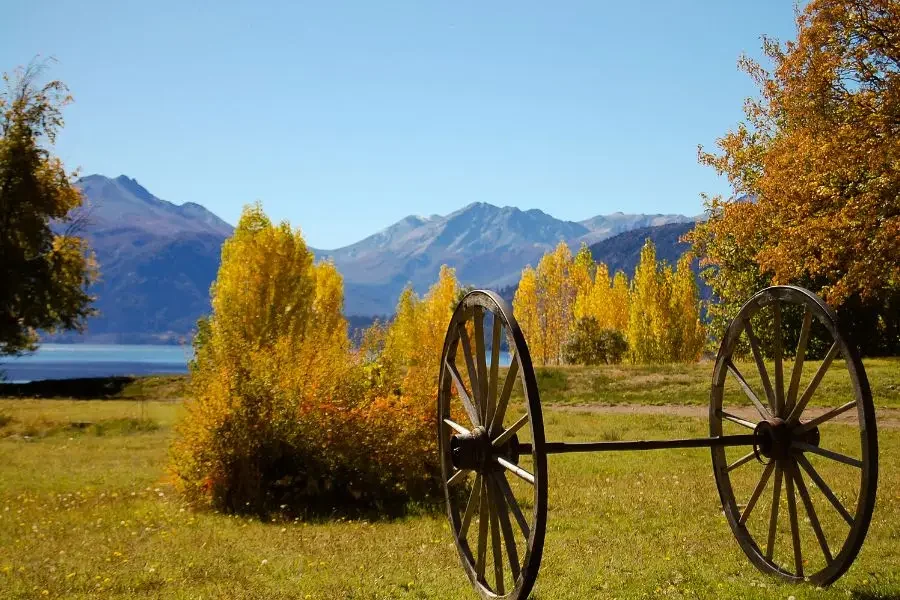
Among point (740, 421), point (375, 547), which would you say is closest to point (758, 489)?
point (740, 421)

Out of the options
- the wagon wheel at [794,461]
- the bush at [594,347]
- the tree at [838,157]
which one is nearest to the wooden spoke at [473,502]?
the wagon wheel at [794,461]

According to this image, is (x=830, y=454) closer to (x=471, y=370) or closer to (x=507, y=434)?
(x=507, y=434)

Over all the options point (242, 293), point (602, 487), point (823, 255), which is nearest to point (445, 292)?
point (242, 293)

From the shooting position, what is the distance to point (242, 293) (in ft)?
126

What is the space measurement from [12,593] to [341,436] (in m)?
5.77

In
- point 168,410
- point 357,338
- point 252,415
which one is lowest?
point 168,410

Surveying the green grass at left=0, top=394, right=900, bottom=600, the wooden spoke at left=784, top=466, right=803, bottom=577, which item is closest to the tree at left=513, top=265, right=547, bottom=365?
the green grass at left=0, top=394, right=900, bottom=600

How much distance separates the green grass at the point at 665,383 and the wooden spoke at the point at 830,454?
1954 cm

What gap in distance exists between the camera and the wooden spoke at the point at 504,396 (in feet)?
20.0

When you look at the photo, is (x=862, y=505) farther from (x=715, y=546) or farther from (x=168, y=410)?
(x=168, y=410)

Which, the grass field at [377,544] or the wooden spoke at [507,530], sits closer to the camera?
the wooden spoke at [507,530]

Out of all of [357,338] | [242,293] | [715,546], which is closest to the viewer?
[715,546]

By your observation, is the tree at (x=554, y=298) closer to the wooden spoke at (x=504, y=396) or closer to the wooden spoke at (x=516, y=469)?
the wooden spoke at (x=504, y=396)

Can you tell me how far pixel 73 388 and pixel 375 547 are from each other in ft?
145
